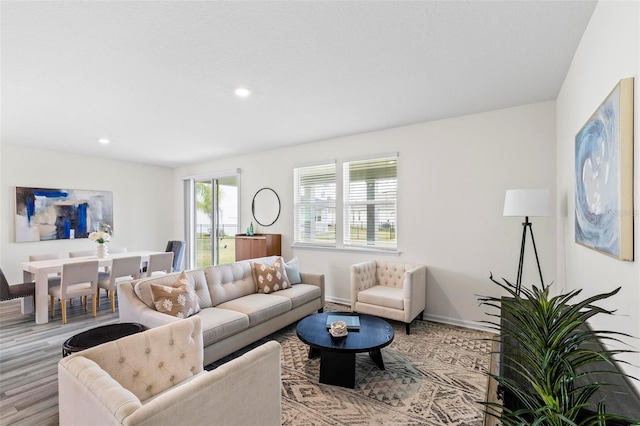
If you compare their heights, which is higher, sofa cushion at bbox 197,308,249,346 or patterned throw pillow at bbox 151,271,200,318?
patterned throw pillow at bbox 151,271,200,318

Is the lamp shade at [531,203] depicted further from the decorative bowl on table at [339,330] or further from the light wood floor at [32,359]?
the light wood floor at [32,359]

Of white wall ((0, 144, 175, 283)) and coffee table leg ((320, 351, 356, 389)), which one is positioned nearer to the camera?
coffee table leg ((320, 351, 356, 389))

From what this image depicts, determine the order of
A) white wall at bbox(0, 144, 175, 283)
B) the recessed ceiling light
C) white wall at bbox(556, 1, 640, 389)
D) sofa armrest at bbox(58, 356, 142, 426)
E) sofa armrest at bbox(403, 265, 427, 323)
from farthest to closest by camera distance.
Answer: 1. white wall at bbox(0, 144, 175, 283)
2. sofa armrest at bbox(403, 265, 427, 323)
3. the recessed ceiling light
4. white wall at bbox(556, 1, 640, 389)
5. sofa armrest at bbox(58, 356, 142, 426)

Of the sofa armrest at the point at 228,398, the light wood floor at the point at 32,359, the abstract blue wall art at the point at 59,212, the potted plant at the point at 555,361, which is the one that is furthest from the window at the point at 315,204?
the abstract blue wall art at the point at 59,212

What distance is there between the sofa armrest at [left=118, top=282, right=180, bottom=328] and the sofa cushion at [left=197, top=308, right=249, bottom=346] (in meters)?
0.28

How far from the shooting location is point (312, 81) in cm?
293

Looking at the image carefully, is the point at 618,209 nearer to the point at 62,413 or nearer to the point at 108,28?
the point at 62,413

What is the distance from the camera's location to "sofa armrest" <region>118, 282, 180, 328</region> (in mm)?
2602

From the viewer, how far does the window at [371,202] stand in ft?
14.8

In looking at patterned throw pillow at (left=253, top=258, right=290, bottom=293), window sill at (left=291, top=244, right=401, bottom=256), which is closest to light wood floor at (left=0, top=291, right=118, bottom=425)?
patterned throw pillow at (left=253, top=258, right=290, bottom=293)

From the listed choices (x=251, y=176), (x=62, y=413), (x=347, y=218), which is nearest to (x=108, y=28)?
(x=62, y=413)

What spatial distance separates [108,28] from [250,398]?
2.47m

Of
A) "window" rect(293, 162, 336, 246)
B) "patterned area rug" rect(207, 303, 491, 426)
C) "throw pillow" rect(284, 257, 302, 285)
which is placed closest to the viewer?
"patterned area rug" rect(207, 303, 491, 426)

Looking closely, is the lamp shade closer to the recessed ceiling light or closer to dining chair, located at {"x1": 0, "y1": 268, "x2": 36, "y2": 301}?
the recessed ceiling light
